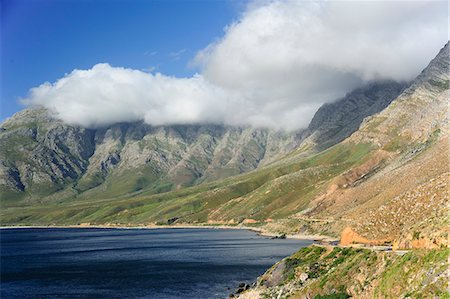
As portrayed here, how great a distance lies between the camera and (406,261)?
57094 mm

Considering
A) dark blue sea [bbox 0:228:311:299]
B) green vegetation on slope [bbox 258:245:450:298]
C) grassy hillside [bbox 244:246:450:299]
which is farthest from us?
dark blue sea [bbox 0:228:311:299]

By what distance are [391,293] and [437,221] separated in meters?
13.9

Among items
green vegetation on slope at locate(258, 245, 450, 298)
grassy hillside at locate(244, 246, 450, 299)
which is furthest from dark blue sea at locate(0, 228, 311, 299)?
green vegetation on slope at locate(258, 245, 450, 298)

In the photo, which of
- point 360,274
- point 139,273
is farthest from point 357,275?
point 139,273

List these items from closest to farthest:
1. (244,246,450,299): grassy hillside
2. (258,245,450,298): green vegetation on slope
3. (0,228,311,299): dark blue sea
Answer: (258,245,450,298): green vegetation on slope → (244,246,450,299): grassy hillside → (0,228,311,299): dark blue sea

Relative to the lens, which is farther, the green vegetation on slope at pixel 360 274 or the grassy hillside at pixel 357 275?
the grassy hillside at pixel 357 275

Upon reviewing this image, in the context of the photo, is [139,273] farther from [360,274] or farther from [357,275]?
[360,274]

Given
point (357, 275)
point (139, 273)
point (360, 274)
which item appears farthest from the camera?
point (139, 273)

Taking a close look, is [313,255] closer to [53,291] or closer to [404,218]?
[404,218]

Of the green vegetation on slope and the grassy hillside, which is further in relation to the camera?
the grassy hillside

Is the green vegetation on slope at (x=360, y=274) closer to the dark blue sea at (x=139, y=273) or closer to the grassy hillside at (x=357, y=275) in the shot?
the grassy hillside at (x=357, y=275)

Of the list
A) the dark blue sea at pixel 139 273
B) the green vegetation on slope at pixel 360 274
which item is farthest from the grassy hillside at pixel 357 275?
A: the dark blue sea at pixel 139 273

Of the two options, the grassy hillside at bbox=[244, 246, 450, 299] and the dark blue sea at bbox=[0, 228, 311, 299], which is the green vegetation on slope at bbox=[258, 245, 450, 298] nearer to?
the grassy hillside at bbox=[244, 246, 450, 299]

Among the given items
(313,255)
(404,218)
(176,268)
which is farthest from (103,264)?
(404,218)
